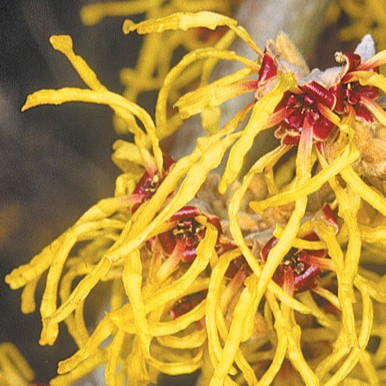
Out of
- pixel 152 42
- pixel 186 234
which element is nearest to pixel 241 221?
pixel 186 234

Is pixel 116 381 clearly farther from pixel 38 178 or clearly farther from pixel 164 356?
pixel 38 178

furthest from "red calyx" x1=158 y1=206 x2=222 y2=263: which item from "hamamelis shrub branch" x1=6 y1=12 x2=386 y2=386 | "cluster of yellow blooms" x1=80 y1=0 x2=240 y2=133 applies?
"cluster of yellow blooms" x1=80 y1=0 x2=240 y2=133

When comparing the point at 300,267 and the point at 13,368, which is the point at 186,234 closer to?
the point at 300,267

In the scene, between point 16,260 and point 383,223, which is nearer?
point 383,223

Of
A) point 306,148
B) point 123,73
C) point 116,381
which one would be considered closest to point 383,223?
point 306,148

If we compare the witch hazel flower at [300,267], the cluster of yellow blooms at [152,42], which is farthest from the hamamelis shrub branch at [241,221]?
the cluster of yellow blooms at [152,42]

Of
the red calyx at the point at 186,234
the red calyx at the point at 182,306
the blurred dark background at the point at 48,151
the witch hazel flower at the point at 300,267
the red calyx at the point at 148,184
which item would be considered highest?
the blurred dark background at the point at 48,151

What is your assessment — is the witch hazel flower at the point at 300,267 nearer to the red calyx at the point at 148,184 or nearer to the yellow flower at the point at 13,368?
the red calyx at the point at 148,184

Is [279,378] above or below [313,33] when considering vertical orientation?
below
